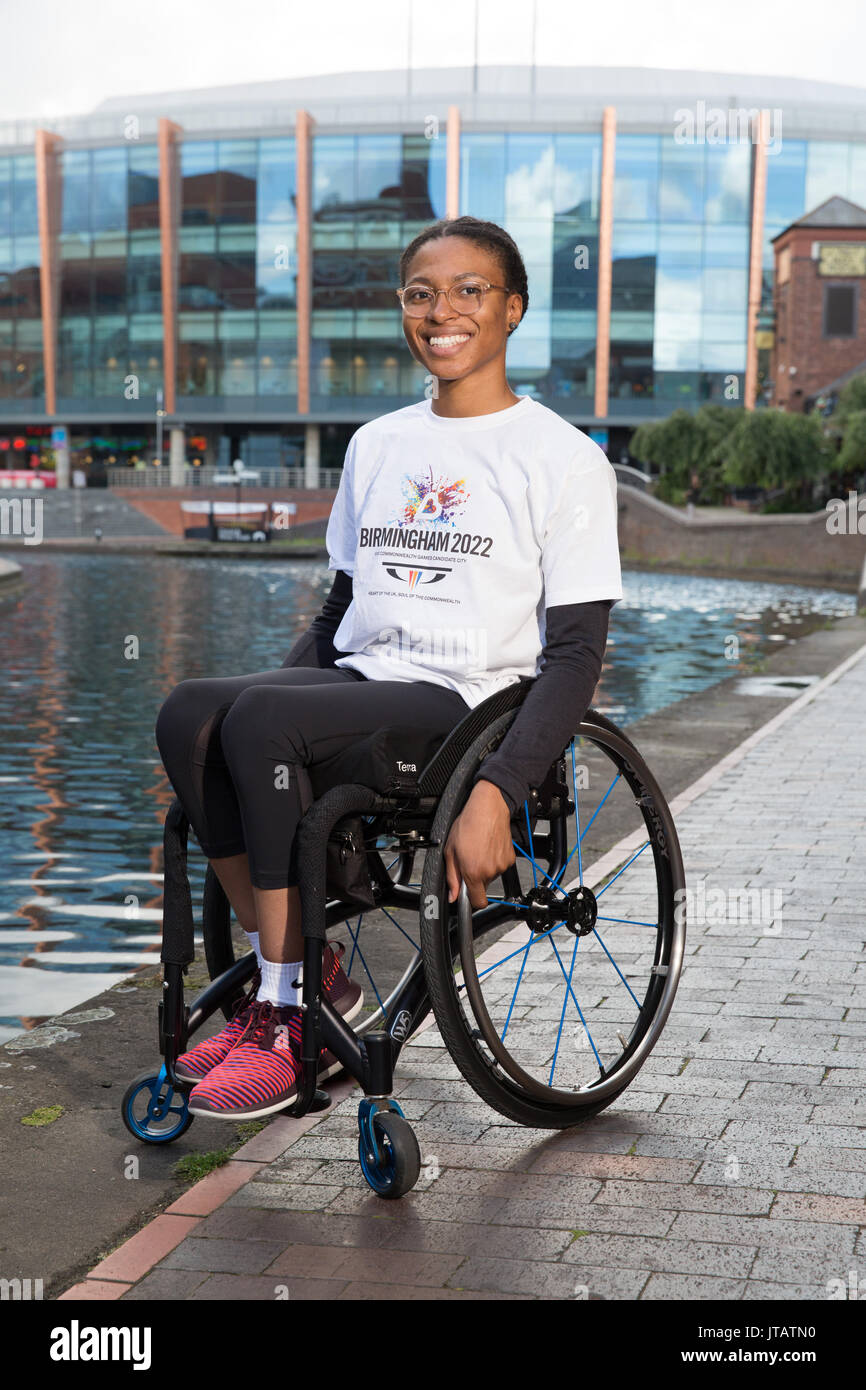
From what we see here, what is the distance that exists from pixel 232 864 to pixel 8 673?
12237 mm

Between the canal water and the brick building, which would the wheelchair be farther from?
the brick building

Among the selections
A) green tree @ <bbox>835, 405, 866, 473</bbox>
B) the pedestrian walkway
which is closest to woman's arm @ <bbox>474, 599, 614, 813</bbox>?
the pedestrian walkway

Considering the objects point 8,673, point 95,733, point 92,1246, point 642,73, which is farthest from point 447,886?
point 642,73

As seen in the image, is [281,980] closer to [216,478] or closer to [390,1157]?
[390,1157]

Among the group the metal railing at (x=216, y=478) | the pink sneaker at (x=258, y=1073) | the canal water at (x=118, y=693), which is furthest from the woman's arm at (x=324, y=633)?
the metal railing at (x=216, y=478)

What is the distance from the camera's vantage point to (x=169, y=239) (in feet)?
→ 213

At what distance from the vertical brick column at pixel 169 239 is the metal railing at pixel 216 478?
333 centimetres

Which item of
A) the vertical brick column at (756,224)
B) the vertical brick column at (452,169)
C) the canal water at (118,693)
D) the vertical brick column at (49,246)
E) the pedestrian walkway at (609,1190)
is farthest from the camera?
the vertical brick column at (49,246)

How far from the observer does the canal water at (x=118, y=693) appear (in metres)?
5.98

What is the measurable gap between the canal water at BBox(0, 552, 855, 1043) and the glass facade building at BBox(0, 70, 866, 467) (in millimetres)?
28819

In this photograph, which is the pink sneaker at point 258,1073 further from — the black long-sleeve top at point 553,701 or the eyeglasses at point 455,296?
the eyeglasses at point 455,296

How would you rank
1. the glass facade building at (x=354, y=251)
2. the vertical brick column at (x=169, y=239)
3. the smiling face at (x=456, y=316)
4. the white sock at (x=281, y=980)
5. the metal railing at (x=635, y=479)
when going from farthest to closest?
the vertical brick column at (x=169, y=239) < the glass facade building at (x=354, y=251) < the metal railing at (x=635, y=479) < the smiling face at (x=456, y=316) < the white sock at (x=281, y=980)

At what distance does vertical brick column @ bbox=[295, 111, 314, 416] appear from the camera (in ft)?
206

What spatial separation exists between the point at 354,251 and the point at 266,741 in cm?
6294
